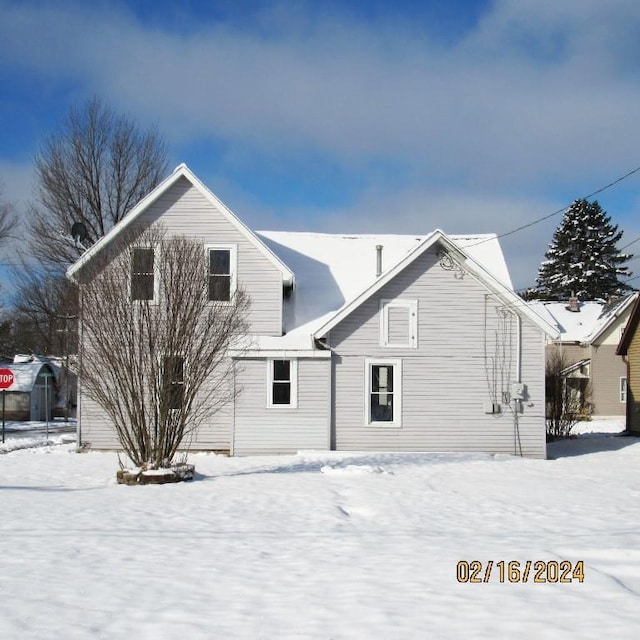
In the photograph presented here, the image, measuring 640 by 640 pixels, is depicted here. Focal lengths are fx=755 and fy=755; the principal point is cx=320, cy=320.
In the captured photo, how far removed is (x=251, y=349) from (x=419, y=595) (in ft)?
44.6

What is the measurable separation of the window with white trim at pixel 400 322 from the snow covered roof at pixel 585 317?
21818 millimetres

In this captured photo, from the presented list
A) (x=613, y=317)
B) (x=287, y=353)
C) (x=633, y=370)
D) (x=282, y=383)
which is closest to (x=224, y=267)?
(x=287, y=353)

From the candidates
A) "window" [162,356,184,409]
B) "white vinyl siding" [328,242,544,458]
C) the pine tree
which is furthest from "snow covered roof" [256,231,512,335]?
the pine tree

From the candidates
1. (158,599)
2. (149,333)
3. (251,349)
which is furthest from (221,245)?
(158,599)

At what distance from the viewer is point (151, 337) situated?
15047 millimetres

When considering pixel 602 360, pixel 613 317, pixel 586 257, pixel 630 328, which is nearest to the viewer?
pixel 630 328

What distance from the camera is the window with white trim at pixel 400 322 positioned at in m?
20.8

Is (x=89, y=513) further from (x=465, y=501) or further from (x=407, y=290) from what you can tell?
(x=407, y=290)

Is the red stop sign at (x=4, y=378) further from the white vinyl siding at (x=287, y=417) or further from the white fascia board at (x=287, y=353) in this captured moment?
the white vinyl siding at (x=287, y=417)

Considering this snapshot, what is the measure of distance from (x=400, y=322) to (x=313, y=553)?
12.4m

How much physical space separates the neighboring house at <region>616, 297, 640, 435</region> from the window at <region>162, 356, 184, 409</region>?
2003 cm

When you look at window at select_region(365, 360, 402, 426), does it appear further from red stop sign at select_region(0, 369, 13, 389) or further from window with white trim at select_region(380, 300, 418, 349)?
red stop sign at select_region(0, 369, 13, 389)

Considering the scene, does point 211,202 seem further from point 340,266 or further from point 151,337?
point 151,337
